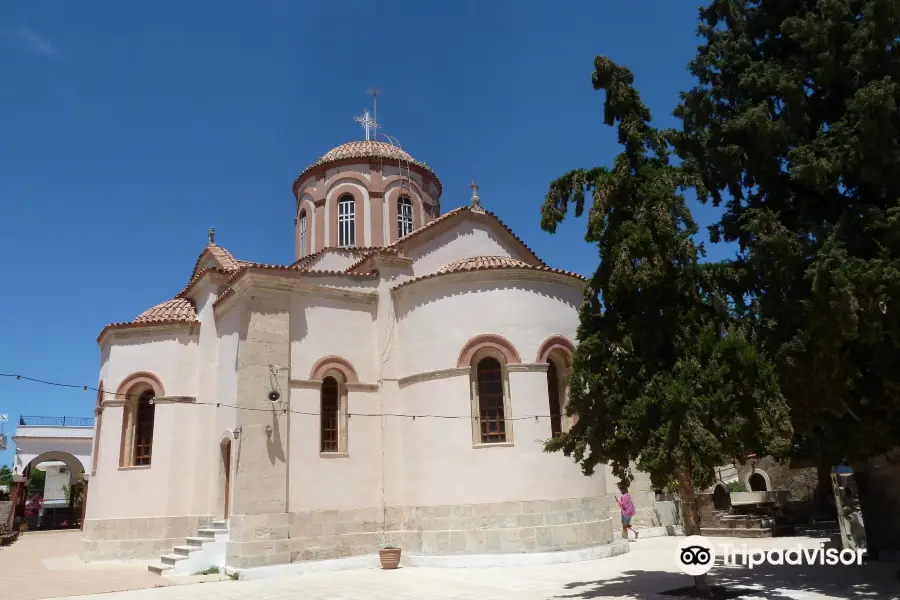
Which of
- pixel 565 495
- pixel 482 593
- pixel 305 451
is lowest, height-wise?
pixel 482 593

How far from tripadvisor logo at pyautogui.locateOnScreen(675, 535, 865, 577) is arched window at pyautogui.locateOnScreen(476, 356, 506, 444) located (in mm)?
4848

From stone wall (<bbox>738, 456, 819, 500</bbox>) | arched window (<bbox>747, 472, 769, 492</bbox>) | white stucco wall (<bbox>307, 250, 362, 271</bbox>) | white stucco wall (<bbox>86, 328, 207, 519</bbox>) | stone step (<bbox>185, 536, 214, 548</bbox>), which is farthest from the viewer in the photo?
arched window (<bbox>747, 472, 769, 492</bbox>)

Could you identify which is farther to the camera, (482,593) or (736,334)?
(482,593)

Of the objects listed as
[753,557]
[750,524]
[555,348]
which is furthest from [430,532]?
[750,524]

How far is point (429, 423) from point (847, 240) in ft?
29.5

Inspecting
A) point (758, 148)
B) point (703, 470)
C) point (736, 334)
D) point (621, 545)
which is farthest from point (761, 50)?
point (621, 545)

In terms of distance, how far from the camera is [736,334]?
9.00 meters

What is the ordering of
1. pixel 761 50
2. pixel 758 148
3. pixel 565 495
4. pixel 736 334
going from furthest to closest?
pixel 565 495, pixel 761 50, pixel 758 148, pixel 736 334

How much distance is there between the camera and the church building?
1389 centimetres

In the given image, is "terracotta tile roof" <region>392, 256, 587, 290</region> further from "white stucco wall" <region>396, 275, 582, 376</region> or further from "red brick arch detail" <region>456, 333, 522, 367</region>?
"red brick arch detail" <region>456, 333, 522, 367</region>

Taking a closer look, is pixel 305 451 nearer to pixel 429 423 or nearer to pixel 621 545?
Result: pixel 429 423

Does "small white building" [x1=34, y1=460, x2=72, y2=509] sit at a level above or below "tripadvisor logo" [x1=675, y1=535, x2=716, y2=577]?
above

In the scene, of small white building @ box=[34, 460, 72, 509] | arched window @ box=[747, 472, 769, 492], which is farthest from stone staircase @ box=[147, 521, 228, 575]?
small white building @ box=[34, 460, 72, 509]

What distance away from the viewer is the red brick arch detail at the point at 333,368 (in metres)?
15.0
